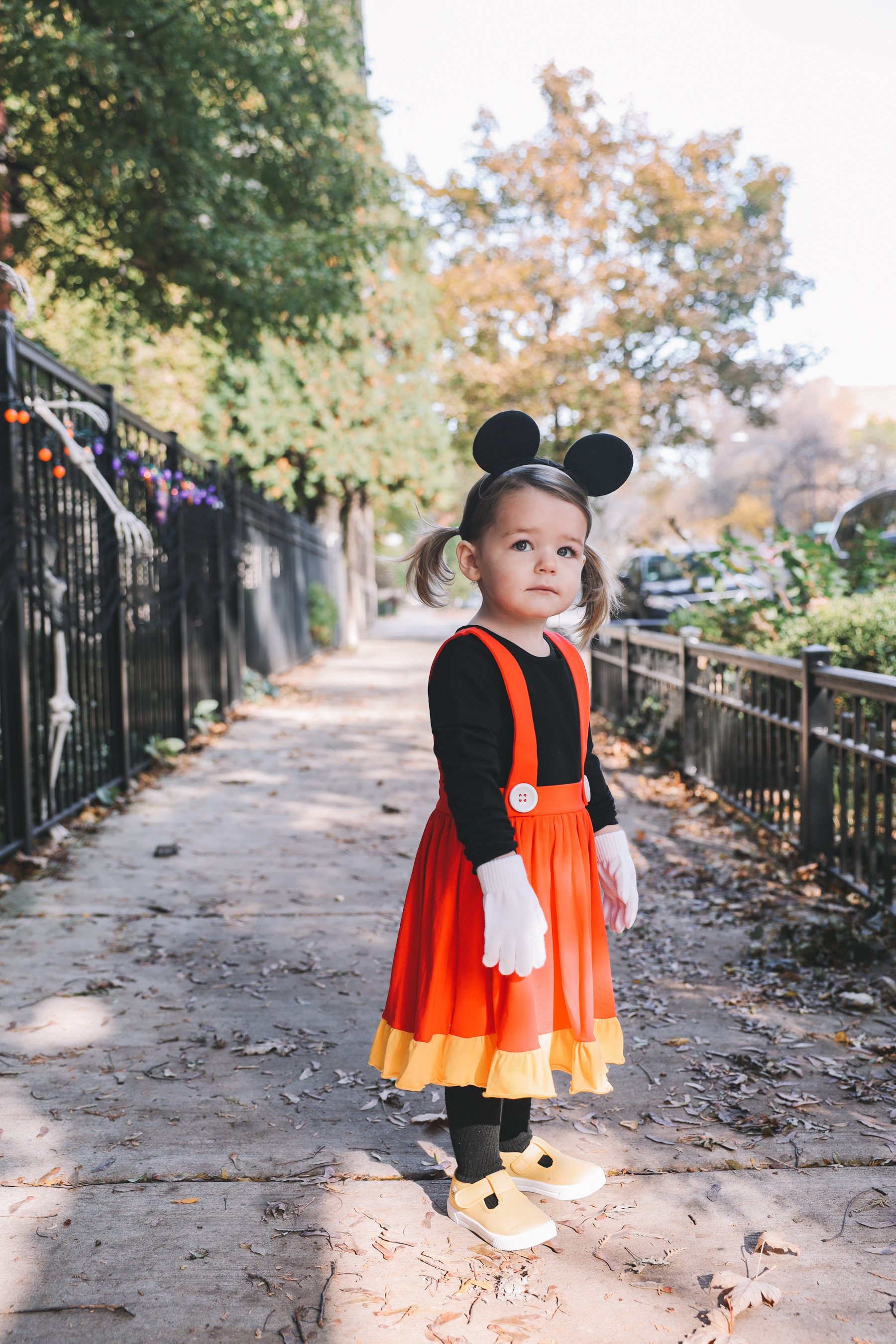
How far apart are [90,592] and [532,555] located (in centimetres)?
426

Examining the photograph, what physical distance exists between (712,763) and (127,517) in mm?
3870

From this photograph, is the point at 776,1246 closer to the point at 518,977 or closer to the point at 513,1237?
the point at 513,1237

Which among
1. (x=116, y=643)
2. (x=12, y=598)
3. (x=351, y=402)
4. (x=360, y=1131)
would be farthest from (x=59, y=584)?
(x=351, y=402)

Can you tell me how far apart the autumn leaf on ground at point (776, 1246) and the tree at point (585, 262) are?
1969cm

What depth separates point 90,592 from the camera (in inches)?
230

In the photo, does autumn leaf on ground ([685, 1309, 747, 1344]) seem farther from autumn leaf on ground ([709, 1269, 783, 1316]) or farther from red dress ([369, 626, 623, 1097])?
red dress ([369, 626, 623, 1097])

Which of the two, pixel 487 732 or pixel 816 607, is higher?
pixel 816 607

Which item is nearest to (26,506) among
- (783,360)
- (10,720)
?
(10,720)

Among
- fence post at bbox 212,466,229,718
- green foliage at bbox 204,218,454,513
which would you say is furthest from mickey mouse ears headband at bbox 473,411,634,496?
green foliage at bbox 204,218,454,513

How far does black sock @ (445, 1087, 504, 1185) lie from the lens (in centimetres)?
222

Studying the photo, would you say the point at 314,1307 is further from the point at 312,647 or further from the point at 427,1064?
the point at 312,647

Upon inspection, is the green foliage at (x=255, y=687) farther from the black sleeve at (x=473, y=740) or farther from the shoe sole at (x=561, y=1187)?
the black sleeve at (x=473, y=740)

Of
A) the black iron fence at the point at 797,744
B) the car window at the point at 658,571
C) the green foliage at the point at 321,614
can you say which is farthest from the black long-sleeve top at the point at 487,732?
the green foliage at the point at 321,614

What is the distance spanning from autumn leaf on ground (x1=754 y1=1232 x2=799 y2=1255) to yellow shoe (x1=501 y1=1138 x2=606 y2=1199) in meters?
0.37
